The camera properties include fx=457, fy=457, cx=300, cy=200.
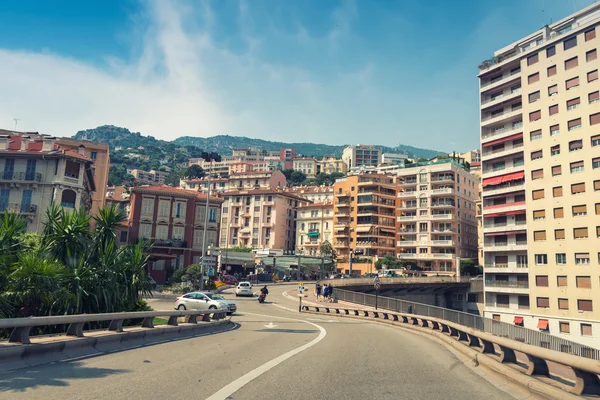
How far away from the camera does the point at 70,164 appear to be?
1889 inches

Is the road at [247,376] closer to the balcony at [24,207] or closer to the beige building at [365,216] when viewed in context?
the balcony at [24,207]

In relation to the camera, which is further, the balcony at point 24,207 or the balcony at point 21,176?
the balcony at point 21,176

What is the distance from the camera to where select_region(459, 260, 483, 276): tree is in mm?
77375

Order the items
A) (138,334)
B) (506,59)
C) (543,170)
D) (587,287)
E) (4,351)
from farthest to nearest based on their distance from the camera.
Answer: (506,59), (543,170), (587,287), (138,334), (4,351)

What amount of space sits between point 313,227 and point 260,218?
12.5 metres

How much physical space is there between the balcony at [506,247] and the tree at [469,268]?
675 inches

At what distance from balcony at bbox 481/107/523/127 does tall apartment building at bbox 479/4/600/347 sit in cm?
16

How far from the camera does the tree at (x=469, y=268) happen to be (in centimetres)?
7738

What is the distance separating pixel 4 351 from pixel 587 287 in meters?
52.8

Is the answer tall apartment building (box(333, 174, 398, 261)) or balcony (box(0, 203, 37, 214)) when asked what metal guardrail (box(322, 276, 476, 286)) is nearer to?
tall apartment building (box(333, 174, 398, 261))

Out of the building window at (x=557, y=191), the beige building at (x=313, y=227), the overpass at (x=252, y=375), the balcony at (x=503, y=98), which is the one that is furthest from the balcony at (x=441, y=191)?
the overpass at (x=252, y=375)

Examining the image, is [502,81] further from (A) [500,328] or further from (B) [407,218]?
(A) [500,328]

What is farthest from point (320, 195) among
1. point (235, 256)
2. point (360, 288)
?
point (360, 288)

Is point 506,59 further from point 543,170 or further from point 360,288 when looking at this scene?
point 360,288
